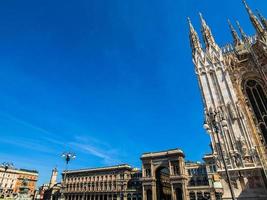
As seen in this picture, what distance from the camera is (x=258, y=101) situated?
27.6 meters

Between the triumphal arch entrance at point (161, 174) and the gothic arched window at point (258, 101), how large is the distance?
118ft

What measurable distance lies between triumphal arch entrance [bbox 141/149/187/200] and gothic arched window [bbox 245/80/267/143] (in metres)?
35.9

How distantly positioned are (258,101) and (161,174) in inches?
1896

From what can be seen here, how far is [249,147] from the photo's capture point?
22391 millimetres

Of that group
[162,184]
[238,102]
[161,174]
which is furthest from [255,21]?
[162,184]

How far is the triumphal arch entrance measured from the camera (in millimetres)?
57281

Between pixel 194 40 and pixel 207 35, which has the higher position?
pixel 207 35

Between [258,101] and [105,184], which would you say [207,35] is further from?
[105,184]

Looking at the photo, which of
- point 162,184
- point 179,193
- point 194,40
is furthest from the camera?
point 162,184

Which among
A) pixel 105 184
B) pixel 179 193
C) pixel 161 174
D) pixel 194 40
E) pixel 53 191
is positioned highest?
pixel 194 40

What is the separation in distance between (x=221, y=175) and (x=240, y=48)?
21.4 meters

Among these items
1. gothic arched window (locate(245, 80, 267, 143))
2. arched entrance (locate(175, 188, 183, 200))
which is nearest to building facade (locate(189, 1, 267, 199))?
gothic arched window (locate(245, 80, 267, 143))

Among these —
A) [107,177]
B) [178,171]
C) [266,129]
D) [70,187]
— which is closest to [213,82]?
[266,129]

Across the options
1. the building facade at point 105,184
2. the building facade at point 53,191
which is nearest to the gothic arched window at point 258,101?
the building facade at point 105,184
